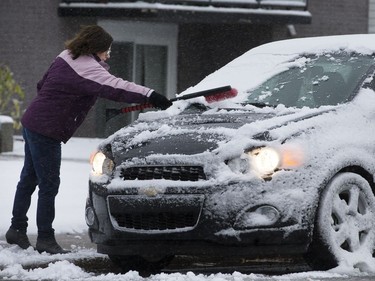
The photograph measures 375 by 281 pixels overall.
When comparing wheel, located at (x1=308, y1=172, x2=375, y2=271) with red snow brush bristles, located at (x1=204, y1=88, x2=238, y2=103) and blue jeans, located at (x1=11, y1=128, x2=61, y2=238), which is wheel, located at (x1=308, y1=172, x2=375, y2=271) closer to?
red snow brush bristles, located at (x1=204, y1=88, x2=238, y2=103)

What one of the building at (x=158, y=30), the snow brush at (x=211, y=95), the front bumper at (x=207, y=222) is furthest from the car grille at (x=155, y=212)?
the building at (x=158, y=30)

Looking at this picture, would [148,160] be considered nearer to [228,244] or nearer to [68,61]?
[228,244]

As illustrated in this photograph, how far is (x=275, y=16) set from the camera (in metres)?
24.2

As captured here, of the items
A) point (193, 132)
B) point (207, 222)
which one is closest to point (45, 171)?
point (193, 132)

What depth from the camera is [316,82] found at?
8375mm

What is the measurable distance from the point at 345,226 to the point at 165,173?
1.19m

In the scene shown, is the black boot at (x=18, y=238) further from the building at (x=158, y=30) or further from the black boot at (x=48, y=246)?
the building at (x=158, y=30)

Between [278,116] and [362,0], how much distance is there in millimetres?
20067

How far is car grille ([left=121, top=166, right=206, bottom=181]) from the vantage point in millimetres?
7258

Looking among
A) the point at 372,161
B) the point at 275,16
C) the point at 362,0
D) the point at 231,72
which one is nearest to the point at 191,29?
the point at 275,16

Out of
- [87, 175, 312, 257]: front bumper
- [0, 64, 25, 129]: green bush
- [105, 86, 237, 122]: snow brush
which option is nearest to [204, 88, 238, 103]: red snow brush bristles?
[105, 86, 237, 122]: snow brush

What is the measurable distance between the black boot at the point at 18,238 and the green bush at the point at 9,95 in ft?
40.3

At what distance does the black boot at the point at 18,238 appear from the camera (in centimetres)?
894

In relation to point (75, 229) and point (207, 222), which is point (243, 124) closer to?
point (207, 222)
